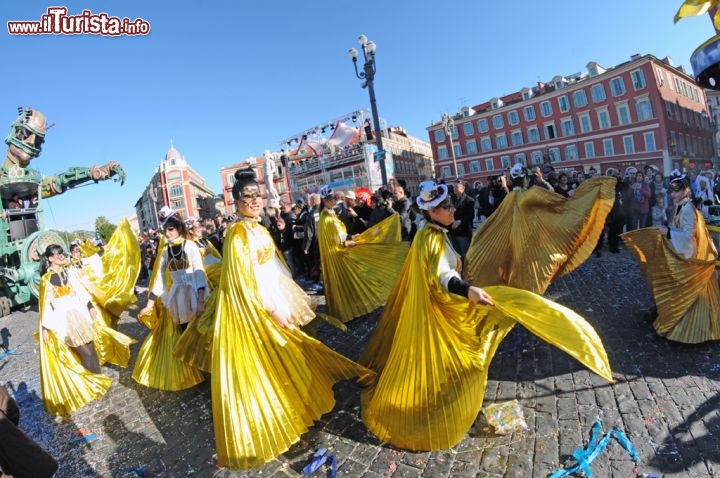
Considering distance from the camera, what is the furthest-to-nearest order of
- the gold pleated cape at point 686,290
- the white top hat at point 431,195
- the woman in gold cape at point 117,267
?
1. the woman in gold cape at point 117,267
2. the gold pleated cape at point 686,290
3. the white top hat at point 431,195

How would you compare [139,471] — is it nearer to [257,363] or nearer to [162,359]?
[257,363]

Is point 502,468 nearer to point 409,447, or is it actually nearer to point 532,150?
point 409,447

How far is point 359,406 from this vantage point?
333 cm

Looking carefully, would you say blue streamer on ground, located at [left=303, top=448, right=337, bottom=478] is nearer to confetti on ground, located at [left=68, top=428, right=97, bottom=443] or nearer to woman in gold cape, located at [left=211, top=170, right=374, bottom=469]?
woman in gold cape, located at [left=211, top=170, right=374, bottom=469]

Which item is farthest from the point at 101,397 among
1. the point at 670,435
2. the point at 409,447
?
the point at 670,435

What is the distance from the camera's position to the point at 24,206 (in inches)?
524

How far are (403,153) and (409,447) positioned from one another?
7428 centimetres

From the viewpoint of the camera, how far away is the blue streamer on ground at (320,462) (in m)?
2.62

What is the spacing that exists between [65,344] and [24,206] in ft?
41.4

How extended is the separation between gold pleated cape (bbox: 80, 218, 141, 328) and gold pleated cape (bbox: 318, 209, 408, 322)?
3.38 m

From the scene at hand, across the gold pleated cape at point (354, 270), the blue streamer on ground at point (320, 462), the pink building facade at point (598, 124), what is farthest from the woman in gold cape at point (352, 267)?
the pink building facade at point (598, 124)

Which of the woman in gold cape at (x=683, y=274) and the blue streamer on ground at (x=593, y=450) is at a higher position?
the woman in gold cape at (x=683, y=274)

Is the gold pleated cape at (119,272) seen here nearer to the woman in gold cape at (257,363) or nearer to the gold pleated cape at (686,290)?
the woman in gold cape at (257,363)

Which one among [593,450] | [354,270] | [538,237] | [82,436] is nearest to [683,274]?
[538,237]
